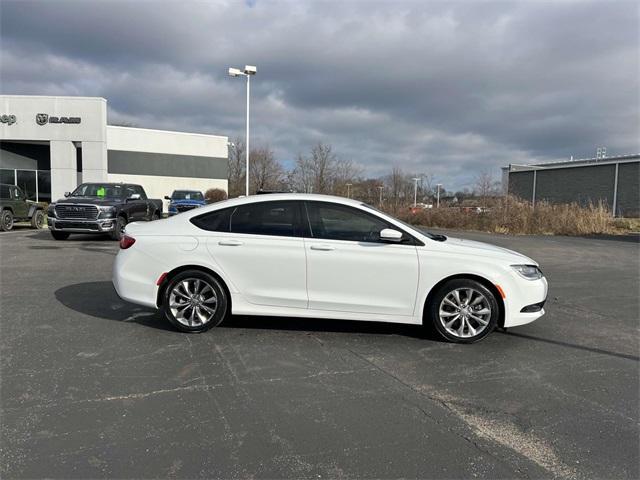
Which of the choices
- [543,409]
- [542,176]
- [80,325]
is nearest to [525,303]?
[543,409]

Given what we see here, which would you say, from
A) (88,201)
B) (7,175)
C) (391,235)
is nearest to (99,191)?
(88,201)

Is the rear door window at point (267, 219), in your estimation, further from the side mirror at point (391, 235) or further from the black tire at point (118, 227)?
the black tire at point (118, 227)

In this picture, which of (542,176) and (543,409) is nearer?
(543,409)

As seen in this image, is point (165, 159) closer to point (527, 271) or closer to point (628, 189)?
point (527, 271)

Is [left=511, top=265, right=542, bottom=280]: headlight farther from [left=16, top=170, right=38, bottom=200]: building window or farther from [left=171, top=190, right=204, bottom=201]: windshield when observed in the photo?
[left=16, top=170, right=38, bottom=200]: building window

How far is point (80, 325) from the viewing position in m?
5.84

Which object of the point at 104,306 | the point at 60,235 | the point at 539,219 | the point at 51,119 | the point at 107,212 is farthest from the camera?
the point at 51,119

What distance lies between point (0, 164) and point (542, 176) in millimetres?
58475

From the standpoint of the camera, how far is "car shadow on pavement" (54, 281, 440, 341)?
5777 millimetres

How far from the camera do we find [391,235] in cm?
525

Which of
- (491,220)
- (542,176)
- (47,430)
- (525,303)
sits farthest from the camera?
(542,176)

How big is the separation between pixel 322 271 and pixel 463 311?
5.34 ft

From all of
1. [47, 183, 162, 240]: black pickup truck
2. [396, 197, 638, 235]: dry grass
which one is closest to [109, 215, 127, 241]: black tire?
[47, 183, 162, 240]: black pickup truck

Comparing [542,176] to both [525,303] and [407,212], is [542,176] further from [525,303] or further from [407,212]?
[525,303]
